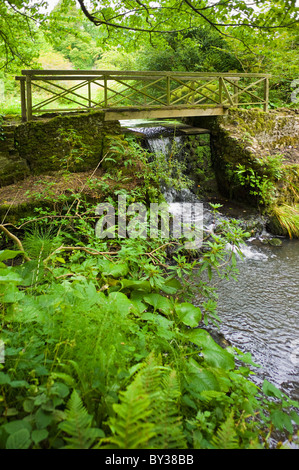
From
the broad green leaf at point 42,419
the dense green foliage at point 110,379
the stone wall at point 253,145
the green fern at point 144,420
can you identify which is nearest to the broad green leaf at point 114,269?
the dense green foliage at point 110,379

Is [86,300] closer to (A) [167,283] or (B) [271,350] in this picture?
(A) [167,283]

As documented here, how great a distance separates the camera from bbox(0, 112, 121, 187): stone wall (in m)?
5.58

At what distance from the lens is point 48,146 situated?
5.80 metres

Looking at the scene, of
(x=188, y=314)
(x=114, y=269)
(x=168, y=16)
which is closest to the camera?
(x=188, y=314)

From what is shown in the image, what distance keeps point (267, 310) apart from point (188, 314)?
7.30ft

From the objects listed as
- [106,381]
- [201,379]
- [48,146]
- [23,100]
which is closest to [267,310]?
[201,379]

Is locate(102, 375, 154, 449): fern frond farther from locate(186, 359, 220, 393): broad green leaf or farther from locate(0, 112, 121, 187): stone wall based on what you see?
locate(0, 112, 121, 187): stone wall

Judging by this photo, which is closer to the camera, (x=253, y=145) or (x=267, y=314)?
(x=267, y=314)

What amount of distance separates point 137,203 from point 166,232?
2.33 ft

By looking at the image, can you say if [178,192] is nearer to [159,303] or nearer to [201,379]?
[159,303]

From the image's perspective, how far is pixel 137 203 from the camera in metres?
4.97

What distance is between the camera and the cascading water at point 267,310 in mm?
3290

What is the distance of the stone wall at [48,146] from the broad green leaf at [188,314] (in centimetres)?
387

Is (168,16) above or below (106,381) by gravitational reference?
above
